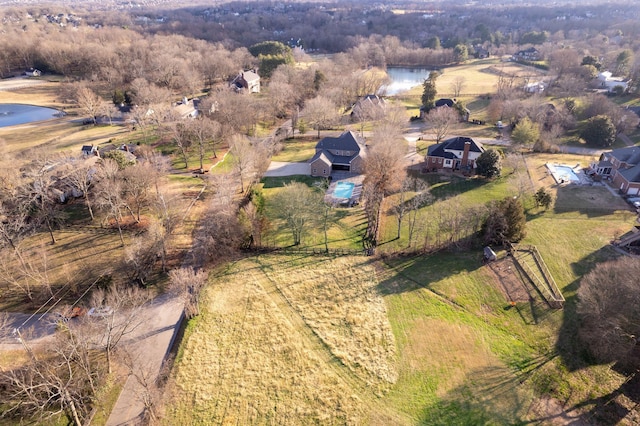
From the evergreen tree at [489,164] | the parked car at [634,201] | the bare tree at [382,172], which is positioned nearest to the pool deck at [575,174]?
the parked car at [634,201]

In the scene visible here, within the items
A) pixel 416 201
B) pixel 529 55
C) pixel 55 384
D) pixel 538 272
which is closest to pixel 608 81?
pixel 529 55

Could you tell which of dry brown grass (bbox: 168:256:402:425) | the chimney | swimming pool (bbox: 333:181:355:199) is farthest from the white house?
dry brown grass (bbox: 168:256:402:425)

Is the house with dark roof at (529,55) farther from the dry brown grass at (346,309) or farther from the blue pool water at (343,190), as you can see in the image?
the dry brown grass at (346,309)

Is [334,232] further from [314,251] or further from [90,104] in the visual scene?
[90,104]

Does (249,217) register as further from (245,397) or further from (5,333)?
(5,333)

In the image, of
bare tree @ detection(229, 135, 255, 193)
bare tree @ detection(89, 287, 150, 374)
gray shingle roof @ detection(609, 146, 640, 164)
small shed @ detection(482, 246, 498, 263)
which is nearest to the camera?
bare tree @ detection(89, 287, 150, 374)

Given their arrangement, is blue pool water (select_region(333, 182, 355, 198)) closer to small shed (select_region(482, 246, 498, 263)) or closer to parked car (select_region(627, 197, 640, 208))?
small shed (select_region(482, 246, 498, 263))
